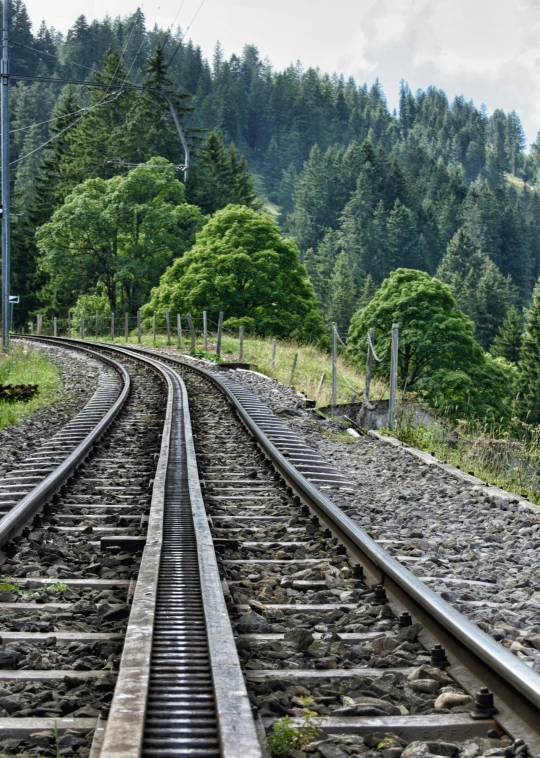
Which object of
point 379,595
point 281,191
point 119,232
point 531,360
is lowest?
point 531,360

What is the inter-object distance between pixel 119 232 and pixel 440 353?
78.7 ft

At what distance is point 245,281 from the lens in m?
46.9

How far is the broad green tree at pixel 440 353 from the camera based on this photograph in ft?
138

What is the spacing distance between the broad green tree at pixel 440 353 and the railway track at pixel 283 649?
3583 cm

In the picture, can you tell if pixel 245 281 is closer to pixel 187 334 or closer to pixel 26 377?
pixel 187 334

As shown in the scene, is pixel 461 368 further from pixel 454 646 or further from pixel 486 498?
pixel 454 646

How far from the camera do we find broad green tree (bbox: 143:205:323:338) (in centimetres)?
4578

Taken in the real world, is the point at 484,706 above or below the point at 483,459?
above

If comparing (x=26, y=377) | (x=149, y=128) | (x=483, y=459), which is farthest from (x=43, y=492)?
(x=149, y=128)

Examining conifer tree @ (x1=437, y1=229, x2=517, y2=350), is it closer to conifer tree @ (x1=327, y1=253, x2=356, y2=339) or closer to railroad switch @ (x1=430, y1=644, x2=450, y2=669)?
conifer tree @ (x1=327, y1=253, x2=356, y2=339)

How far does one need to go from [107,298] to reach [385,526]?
57833mm

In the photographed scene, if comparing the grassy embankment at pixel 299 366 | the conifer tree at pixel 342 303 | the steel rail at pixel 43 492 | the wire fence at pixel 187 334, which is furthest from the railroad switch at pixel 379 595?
the conifer tree at pixel 342 303

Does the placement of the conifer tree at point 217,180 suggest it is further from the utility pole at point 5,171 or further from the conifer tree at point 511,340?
the utility pole at point 5,171

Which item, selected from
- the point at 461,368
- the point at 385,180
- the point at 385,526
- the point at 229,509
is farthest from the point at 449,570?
the point at 385,180
